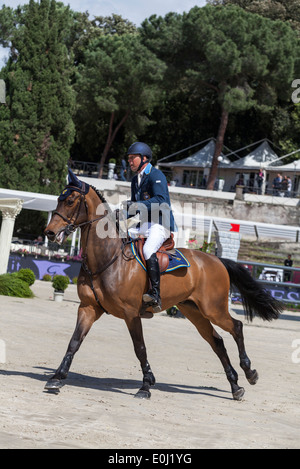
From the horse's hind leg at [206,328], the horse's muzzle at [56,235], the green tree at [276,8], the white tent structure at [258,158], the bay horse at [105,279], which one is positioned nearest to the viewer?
the horse's muzzle at [56,235]

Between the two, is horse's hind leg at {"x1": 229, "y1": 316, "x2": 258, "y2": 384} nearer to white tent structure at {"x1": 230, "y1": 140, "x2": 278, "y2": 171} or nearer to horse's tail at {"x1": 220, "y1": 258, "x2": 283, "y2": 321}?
horse's tail at {"x1": 220, "y1": 258, "x2": 283, "y2": 321}

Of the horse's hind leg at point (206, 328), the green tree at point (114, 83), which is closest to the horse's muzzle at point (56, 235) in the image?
the horse's hind leg at point (206, 328)

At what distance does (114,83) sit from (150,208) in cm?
4834

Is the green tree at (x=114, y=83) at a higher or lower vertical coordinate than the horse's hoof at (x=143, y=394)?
higher

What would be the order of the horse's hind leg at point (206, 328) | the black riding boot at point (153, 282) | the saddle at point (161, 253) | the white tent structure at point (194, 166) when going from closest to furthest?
the black riding boot at point (153, 282), the saddle at point (161, 253), the horse's hind leg at point (206, 328), the white tent structure at point (194, 166)

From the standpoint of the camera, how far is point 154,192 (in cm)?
815

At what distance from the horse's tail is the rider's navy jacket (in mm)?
1756

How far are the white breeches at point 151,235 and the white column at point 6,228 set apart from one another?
46.8 feet

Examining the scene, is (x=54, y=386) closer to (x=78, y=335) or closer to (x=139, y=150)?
(x=78, y=335)

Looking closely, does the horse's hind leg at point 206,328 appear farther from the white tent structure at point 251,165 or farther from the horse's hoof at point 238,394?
the white tent structure at point 251,165

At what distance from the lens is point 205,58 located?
51438 millimetres

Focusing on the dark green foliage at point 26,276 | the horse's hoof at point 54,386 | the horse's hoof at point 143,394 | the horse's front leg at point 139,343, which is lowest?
the dark green foliage at point 26,276

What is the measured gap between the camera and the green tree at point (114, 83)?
175ft
